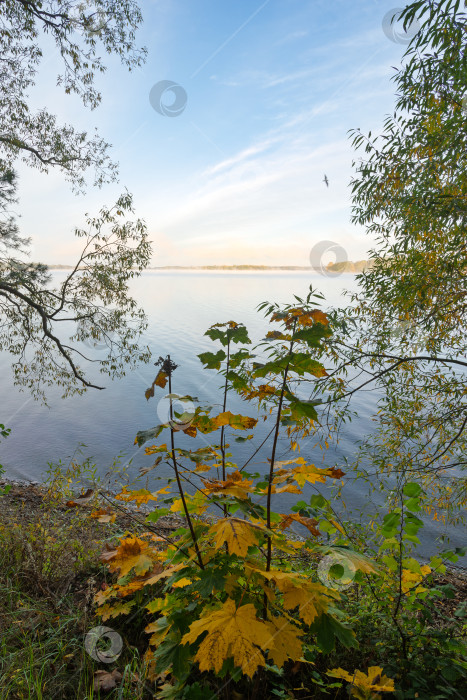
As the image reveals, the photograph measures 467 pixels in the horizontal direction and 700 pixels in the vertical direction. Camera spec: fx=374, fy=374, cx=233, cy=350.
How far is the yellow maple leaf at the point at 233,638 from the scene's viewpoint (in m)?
1.08

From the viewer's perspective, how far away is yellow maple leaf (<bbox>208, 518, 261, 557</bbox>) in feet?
3.69

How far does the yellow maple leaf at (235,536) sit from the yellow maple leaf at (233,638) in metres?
0.22

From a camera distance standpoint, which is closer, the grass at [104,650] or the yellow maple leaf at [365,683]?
the yellow maple leaf at [365,683]

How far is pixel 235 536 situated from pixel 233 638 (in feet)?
0.94

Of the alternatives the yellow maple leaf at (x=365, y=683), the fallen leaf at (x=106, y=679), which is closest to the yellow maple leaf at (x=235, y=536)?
the yellow maple leaf at (x=365, y=683)

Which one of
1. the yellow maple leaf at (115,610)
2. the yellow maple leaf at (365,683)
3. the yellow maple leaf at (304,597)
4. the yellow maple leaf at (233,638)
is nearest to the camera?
the yellow maple leaf at (233,638)

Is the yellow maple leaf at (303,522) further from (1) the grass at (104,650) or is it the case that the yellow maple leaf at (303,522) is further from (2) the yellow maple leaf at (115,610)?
(2) the yellow maple leaf at (115,610)

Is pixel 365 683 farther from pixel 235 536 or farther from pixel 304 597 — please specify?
pixel 235 536

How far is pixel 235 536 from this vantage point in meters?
1.16

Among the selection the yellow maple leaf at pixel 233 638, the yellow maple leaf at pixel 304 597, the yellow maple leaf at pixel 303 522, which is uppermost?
the yellow maple leaf at pixel 303 522

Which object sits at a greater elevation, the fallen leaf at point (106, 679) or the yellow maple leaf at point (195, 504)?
the yellow maple leaf at point (195, 504)

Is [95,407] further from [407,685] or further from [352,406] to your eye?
[407,685]

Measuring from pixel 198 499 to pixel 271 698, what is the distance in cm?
99

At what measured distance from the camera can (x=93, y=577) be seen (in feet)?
9.96
